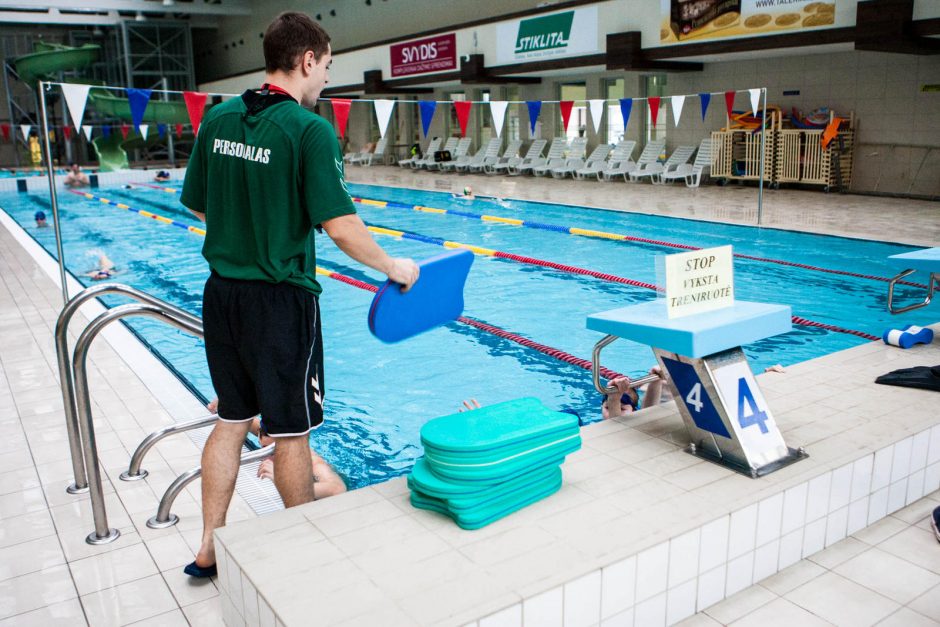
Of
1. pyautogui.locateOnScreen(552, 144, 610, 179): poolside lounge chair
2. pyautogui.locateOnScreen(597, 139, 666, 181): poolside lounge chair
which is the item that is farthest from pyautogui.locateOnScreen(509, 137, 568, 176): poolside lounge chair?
pyautogui.locateOnScreen(597, 139, 666, 181): poolside lounge chair

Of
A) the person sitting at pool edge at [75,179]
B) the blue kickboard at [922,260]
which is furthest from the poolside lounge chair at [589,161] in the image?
the blue kickboard at [922,260]

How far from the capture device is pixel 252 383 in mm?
2182

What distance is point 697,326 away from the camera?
7.22ft

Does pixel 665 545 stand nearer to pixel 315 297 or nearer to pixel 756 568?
pixel 756 568

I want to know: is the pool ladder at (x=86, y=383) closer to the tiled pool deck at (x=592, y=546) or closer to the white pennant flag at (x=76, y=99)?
the tiled pool deck at (x=592, y=546)

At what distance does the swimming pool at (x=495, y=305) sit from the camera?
14.6 feet

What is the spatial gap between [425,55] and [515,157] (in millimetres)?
3151

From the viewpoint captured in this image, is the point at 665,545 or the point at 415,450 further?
the point at 415,450

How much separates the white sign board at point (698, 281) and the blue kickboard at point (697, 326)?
29mm

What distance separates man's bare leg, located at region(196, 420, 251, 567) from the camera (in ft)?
7.27

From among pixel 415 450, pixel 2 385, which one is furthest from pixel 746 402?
pixel 2 385

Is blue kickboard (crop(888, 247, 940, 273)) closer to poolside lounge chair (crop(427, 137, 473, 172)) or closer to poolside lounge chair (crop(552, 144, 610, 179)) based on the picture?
poolside lounge chair (crop(552, 144, 610, 179))

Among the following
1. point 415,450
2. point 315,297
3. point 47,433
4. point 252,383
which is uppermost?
point 315,297

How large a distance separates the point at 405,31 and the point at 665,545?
21.8m
